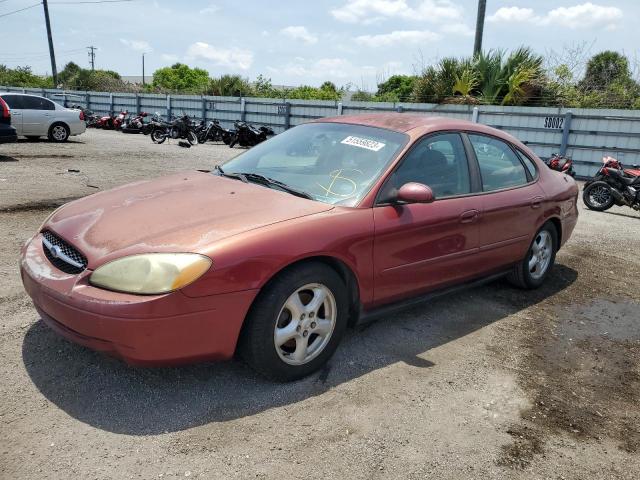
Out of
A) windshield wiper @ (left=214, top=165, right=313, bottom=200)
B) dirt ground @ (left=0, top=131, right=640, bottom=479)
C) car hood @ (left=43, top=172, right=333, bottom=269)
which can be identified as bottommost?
dirt ground @ (left=0, top=131, right=640, bottom=479)

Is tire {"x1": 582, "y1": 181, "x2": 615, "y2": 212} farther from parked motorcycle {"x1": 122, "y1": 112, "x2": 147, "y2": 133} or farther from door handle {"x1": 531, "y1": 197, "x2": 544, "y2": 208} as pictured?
parked motorcycle {"x1": 122, "y1": 112, "x2": 147, "y2": 133}

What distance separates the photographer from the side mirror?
3.25 m

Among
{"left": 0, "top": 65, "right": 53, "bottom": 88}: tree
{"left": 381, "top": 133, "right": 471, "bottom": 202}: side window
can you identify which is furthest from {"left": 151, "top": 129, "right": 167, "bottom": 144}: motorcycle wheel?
{"left": 0, "top": 65, "right": 53, "bottom": 88}: tree

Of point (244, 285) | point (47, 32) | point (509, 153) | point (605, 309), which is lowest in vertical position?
point (605, 309)

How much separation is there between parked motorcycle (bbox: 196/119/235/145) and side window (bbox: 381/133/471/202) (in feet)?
52.9

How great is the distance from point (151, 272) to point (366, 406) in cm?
134

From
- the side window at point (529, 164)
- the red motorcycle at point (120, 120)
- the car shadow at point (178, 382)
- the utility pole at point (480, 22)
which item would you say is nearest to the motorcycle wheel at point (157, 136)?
the red motorcycle at point (120, 120)

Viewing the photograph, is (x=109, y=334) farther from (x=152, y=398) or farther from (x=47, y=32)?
(x=47, y=32)

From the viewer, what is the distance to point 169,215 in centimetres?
299

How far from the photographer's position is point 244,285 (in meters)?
2.65

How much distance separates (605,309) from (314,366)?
2960mm

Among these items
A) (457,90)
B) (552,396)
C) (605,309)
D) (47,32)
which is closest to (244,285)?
(552,396)

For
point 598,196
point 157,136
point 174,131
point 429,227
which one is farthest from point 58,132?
point 429,227

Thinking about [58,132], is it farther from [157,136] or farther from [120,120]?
[120,120]
